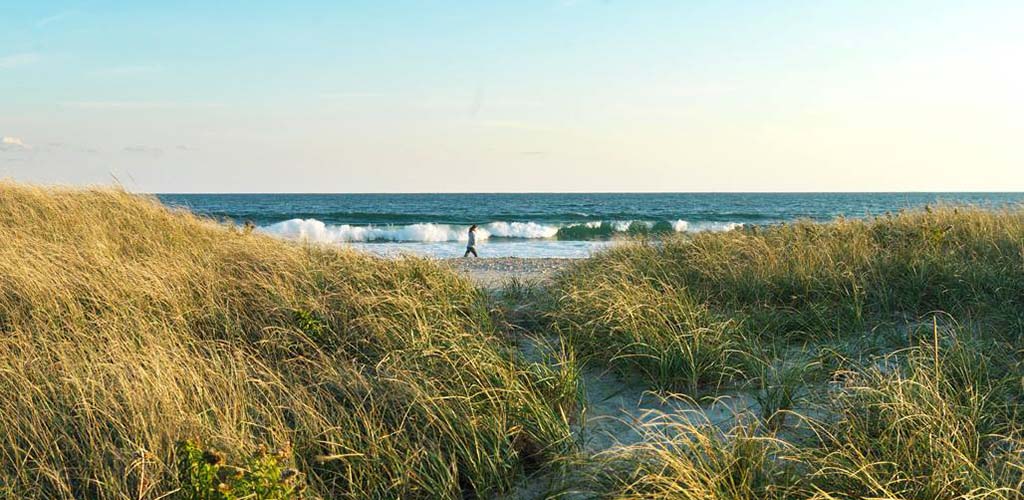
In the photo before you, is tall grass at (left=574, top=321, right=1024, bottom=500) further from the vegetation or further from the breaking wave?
the breaking wave

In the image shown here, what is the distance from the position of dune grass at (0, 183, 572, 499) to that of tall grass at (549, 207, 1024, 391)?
835 mm

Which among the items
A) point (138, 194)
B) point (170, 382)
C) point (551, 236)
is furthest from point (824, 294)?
point (551, 236)

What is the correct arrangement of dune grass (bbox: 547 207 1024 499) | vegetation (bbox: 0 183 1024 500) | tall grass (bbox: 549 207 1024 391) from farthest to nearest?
1. tall grass (bbox: 549 207 1024 391)
2. vegetation (bbox: 0 183 1024 500)
3. dune grass (bbox: 547 207 1024 499)

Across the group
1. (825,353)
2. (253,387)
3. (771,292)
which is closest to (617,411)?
(825,353)

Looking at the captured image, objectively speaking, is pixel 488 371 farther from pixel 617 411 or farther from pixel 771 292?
pixel 771 292

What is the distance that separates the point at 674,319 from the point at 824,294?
5.19 feet

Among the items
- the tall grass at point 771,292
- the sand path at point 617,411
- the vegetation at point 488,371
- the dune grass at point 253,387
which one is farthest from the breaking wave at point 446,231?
the sand path at point 617,411

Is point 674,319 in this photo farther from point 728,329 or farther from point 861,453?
point 861,453

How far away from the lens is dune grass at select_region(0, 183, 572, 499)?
11.0ft

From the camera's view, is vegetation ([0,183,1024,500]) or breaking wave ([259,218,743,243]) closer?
vegetation ([0,183,1024,500])

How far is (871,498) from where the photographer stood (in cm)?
278

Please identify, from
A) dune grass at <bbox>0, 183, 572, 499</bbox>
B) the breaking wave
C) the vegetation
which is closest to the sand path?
the vegetation

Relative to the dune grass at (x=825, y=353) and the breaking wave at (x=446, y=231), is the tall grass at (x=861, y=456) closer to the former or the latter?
the dune grass at (x=825, y=353)

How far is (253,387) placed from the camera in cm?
421
